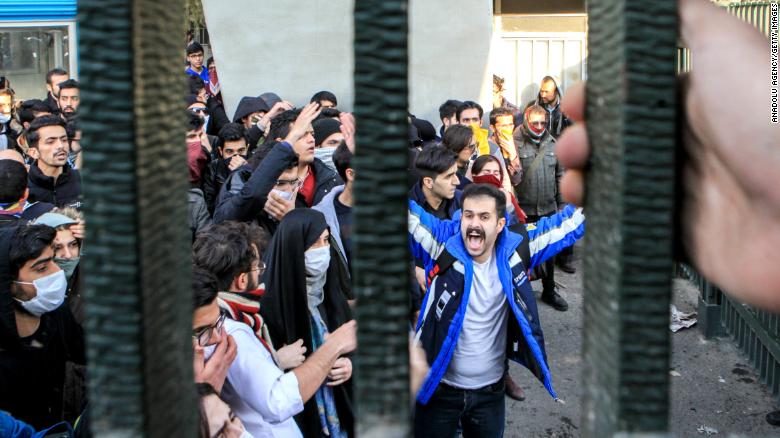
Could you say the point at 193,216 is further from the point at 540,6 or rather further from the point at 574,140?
the point at 540,6

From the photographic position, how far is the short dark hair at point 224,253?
3840 millimetres

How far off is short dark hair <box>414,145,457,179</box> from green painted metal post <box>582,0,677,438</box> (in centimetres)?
517

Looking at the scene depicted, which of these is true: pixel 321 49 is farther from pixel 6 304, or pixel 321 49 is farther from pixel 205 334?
pixel 205 334

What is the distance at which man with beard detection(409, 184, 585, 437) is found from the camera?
15.6 feet

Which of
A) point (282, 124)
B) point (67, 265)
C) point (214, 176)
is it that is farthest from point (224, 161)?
point (67, 265)

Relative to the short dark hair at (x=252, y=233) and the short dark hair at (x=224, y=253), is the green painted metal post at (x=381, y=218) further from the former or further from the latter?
the short dark hair at (x=252, y=233)

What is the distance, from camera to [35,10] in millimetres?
12141

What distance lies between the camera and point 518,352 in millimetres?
4980

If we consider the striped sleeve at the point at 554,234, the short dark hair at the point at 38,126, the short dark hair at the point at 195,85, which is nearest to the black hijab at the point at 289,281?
the striped sleeve at the point at 554,234

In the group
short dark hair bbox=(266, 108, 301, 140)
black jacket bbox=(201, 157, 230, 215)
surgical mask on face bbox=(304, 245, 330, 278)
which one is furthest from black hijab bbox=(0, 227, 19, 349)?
black jacket bbox=(201, 157, 230, 215)

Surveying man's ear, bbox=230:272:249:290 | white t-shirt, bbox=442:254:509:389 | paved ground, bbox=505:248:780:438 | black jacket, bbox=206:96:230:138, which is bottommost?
paved ground, bbox=505:248:780:438

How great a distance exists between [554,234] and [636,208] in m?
4.47

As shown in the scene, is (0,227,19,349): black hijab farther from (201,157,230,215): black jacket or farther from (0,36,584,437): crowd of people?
(201,157,230,215): black jacket

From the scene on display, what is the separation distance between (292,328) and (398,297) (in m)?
3.35
